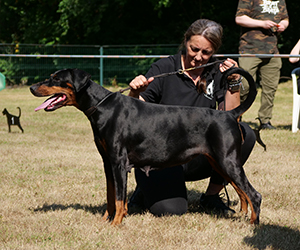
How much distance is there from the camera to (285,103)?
13.2 m

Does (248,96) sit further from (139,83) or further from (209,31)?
(139,83)

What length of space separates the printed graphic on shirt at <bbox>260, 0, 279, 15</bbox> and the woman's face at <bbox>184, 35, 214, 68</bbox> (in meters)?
4.72

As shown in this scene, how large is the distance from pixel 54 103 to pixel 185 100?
1.24 metres

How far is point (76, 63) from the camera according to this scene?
17.1 metres

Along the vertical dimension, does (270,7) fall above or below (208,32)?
above

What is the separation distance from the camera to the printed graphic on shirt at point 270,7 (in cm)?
782

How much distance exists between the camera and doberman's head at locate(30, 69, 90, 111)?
3150 millimetres

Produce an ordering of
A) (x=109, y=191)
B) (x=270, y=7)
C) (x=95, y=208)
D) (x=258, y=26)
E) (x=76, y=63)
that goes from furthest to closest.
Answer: (x=76, y=63) → (x=270, y=7) → (x=258, y=26) → (x=95, y=208) → (x=109, y=191)

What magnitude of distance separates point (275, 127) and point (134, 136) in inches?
236

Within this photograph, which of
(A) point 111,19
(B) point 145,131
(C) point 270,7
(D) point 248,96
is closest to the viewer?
(B) point 145,131

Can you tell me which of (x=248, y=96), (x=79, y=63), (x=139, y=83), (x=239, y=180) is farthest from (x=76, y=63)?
(x=239, y=180)

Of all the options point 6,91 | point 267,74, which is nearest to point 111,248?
point 267,74

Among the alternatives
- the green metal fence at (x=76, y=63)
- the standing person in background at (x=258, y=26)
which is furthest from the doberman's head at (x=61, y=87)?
the green metal fence at (x=76, y=63)

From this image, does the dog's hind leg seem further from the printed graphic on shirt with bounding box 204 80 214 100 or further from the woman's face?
the woman's face
